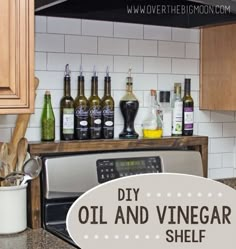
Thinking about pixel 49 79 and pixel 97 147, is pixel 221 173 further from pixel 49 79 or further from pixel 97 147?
pixel 49 79

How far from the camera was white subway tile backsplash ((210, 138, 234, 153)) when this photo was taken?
2.17 meters

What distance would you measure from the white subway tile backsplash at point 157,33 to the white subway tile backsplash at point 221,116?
400 millimetres

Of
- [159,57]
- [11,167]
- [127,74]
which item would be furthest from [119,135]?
[11,167]

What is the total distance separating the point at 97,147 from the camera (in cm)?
174

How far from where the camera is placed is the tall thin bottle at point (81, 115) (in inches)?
70.3

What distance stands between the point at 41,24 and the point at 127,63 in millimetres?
381

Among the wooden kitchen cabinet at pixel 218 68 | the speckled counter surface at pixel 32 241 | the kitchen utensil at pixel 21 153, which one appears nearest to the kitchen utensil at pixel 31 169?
the kitchen utensil at pixel 21 153

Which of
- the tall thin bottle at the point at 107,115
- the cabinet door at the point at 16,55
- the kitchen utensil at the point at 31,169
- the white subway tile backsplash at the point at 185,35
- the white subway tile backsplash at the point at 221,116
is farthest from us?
the white subway tile backsplash at the point at 221,116

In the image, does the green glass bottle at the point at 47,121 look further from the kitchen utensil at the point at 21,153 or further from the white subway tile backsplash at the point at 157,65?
the white subway tile backsplash at the point at 157,65

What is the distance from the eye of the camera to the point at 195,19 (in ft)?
6.59

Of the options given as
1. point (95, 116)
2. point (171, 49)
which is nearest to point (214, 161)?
point (171, 49)

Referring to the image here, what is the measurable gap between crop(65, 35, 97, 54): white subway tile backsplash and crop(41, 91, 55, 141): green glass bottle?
20 centimetres

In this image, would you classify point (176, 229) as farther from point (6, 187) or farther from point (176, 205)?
point (6, 187)

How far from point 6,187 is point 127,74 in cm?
70
